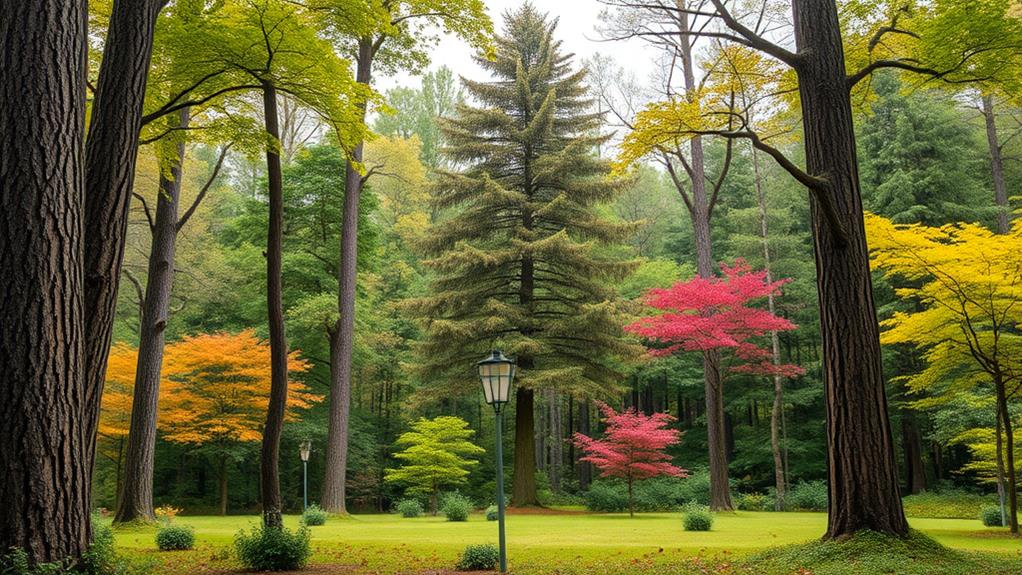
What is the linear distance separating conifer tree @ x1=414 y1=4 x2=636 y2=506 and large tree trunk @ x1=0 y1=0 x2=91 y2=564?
13.1 metres

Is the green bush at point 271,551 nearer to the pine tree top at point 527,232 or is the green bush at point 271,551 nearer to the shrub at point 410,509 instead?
the pine tree top at point 527,232

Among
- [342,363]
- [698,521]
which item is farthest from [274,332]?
[342,363]

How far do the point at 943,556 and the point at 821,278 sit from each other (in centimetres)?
268

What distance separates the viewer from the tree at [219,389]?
19.7 meters

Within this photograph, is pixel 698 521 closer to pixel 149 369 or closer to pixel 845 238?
pixel 845 238

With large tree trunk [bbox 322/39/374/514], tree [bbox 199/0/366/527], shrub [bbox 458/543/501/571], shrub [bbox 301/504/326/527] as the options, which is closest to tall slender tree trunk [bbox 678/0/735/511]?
large tree trunk [bbox 322/39/374/514]

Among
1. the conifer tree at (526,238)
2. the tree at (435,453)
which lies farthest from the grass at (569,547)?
the tree at (435,453)

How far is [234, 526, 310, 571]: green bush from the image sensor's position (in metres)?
7.24

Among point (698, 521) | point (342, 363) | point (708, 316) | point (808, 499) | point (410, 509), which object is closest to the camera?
point (698, 521)

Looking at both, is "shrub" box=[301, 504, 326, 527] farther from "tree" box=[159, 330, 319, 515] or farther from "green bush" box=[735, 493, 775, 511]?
"green bush" box=[735, 493, 775, 511]

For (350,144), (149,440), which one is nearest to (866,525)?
(350,144)

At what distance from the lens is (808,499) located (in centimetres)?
2073

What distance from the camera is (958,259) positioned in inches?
403

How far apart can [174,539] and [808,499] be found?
1745 cm
